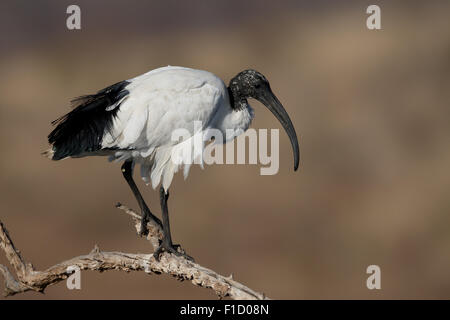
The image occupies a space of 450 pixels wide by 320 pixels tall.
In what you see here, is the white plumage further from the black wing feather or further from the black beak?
the black beak

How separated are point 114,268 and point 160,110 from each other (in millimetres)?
1198

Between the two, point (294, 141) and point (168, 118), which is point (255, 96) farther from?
point (168, 118)

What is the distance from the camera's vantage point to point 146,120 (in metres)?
5.24

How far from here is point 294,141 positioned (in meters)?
5.98

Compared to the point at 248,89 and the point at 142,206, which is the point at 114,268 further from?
the point at 248,89

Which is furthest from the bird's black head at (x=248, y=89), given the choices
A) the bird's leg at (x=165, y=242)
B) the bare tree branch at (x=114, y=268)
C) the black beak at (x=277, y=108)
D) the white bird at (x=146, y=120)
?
the bare tree branch at (x=114, y=268)

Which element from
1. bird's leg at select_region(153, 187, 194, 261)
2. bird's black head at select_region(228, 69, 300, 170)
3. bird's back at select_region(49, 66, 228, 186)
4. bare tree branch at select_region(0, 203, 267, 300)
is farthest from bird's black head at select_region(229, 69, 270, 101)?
bare tree branch at select_region(0, 203, 267, 300)

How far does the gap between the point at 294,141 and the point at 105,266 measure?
6.35 feet

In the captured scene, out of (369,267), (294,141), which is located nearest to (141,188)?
(369,267)

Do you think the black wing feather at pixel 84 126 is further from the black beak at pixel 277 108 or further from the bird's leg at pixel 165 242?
the black beak at pixel 277 108

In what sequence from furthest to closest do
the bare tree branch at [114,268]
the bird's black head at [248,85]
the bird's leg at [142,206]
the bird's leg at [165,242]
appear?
the bird's black head at [248,85]
the bird's leg at [142,206]
the bird's leg at [165,242]
the bare tree branch at [114,268]

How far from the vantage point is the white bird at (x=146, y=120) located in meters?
5.17

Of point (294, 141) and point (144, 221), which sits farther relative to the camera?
point (294, 141)

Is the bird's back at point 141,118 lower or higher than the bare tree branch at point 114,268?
higher
